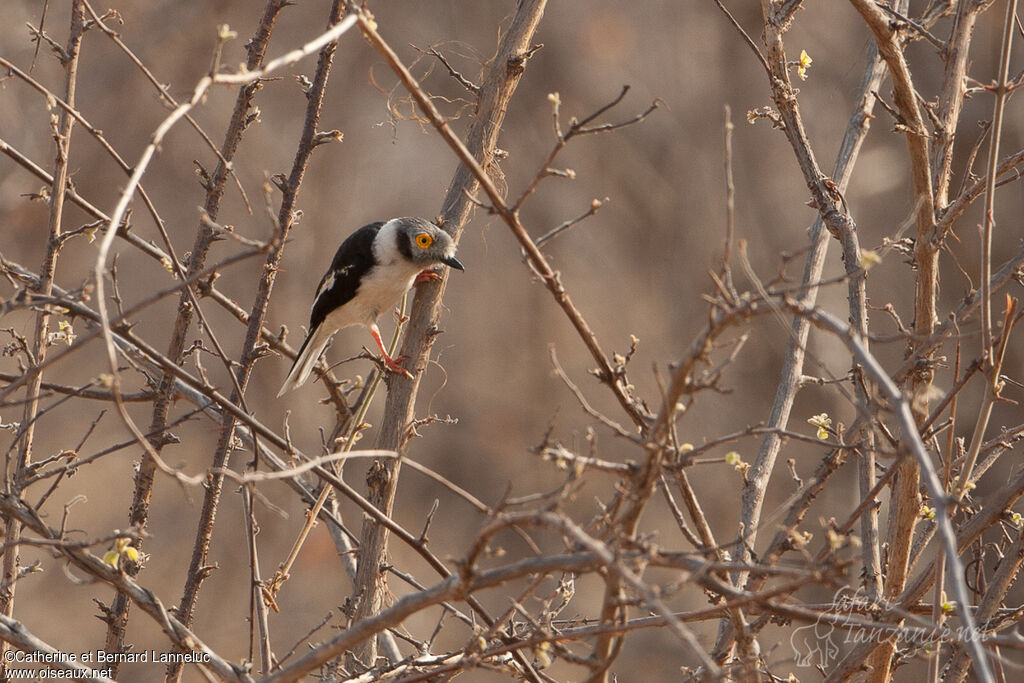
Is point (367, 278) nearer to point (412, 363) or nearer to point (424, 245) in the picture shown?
point (424, 245)

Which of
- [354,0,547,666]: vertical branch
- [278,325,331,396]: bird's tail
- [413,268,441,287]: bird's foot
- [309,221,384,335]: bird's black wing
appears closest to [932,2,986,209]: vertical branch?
[354,0,547,666]: vertical branch

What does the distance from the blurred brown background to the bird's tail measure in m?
4.03

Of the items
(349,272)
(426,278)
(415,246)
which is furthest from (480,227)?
(426,278)

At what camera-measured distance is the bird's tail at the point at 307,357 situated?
154 inches

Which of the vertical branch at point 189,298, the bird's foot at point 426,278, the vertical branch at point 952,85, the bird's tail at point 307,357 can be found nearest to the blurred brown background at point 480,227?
the bird's tail at point 307,357

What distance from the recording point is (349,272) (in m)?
4.15

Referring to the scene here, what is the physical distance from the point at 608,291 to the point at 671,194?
1.28 m

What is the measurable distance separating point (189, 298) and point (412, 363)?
67cm

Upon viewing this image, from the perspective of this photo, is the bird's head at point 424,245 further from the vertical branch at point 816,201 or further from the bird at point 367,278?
the vertical branch at point 816,201

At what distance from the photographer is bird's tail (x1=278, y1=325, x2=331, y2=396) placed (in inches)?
154

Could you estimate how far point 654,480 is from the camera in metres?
1.47

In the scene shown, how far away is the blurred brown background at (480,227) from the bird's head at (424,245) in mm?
4404

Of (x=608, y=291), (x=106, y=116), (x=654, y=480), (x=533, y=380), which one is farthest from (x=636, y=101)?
(x=654, y=480)

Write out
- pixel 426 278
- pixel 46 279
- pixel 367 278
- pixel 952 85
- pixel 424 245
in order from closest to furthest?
pixel 952 85 < pixel 46 279 < pixel 426 278 < pixel 424 245 < pixel 367 278
